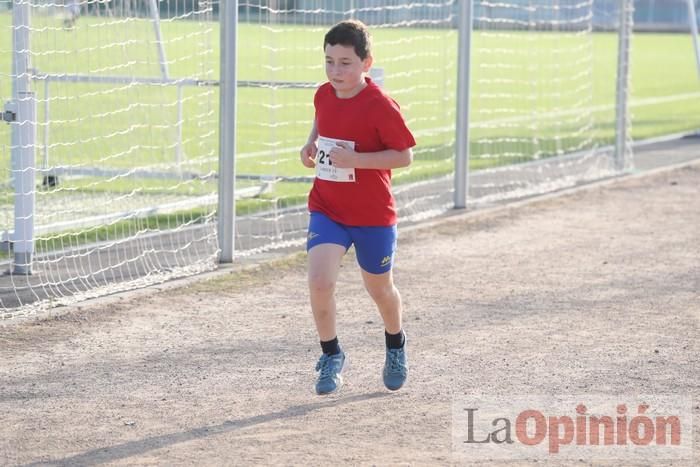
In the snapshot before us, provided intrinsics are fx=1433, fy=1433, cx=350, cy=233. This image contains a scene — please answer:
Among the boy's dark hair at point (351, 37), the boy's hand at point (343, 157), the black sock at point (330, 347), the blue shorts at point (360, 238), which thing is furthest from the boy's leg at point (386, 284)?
the boy's dark hair at point (351, 37)

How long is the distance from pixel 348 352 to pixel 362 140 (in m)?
1.42

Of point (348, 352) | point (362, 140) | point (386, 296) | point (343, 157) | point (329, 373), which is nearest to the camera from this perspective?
point (343, 157)

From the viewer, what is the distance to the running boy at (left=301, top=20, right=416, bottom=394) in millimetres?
6098

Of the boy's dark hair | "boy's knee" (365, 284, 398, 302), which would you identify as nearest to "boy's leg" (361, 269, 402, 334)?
"boy's knee" (365, 284, 398, 302)

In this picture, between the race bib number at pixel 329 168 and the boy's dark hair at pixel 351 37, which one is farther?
the race bib number at pixel 329 168

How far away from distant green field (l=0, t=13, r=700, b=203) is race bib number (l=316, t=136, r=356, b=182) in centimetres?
381

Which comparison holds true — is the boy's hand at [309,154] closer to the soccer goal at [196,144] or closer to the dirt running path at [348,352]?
the dirt running path at [348,352]

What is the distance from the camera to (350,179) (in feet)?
20.5

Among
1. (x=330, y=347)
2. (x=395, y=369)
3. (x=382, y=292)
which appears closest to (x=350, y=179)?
(x=382, y=292)

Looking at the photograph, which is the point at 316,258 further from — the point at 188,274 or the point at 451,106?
the point at 451,106

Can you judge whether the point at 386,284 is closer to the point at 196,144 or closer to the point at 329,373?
the point at 329,373

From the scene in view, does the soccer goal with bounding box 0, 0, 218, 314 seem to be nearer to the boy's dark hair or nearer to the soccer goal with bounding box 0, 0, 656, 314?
the soccer goal with bounding box 0, 0, 656, 314

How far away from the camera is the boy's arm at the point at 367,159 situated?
6.07 m

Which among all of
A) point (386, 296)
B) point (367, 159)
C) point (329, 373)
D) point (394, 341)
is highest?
point (367, 159)
